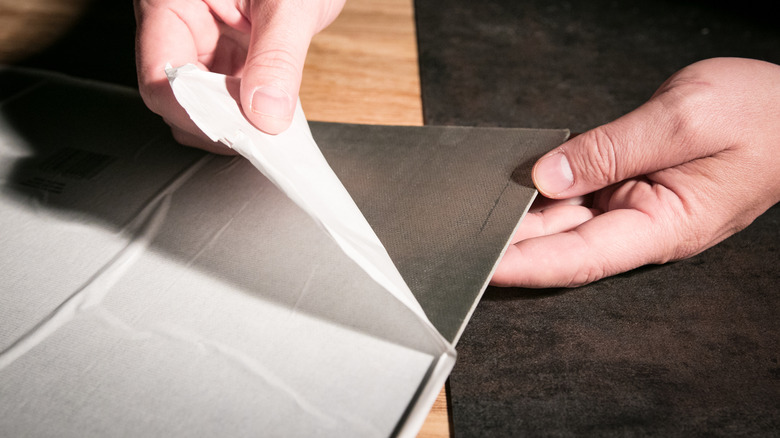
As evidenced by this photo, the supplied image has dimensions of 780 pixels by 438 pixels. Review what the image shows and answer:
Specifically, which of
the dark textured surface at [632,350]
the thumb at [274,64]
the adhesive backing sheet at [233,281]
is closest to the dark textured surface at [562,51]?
the dark textured surface at [632,350]

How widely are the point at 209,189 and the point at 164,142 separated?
0.41 feet

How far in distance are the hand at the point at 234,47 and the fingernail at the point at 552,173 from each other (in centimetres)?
23

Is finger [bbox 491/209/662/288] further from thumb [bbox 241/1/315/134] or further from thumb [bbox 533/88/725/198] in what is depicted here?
thumb [bbox 241/1/315/134]

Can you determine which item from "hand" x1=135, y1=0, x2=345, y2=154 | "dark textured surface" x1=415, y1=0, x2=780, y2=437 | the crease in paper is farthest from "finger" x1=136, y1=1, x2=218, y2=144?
"dark textured surface" x1=415, y1=0, x2=780, y2=437

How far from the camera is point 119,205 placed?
551 millimetres

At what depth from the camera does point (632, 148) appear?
0.51 m

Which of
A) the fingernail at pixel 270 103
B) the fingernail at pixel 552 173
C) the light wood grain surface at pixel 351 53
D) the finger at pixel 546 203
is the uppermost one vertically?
the fingernail at pixel 270 103

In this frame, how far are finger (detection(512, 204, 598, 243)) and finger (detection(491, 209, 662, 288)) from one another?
0.08ft

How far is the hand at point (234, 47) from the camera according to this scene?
17.5 inches

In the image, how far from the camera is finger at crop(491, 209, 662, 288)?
1.51ft

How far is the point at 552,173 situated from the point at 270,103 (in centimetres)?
26

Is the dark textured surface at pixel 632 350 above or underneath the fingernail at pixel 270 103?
underneath

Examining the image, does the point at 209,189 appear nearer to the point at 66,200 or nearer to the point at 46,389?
the point at 66,200

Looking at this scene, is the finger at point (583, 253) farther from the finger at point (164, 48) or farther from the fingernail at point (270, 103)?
the finger at point (164, 48)
